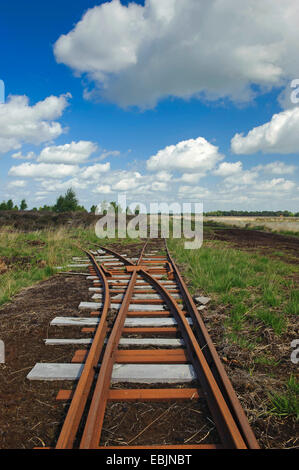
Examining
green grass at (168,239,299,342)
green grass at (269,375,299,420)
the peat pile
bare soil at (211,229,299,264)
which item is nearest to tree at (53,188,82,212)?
the peat pile

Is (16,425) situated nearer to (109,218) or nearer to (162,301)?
(162,301)

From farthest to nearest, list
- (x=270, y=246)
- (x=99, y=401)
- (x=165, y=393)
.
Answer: (x=270, y=246)
(x=165, y=393)
(x=99, y=401)

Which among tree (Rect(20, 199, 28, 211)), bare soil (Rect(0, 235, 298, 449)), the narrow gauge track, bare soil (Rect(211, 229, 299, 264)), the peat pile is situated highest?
tree (Rect(20, 199, 28, 211))

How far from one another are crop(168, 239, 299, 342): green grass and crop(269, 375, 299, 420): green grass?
1.04 meters

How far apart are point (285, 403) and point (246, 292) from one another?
3.55 metres

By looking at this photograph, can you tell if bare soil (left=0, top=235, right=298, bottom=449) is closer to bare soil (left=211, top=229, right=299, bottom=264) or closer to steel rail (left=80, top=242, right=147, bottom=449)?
steel rail (left=80, top=242, right=147, bottom=449)

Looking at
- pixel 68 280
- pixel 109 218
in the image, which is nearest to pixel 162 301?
pixel 68 280

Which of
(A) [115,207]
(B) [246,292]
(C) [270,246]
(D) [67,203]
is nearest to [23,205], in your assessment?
(D) [67,203]

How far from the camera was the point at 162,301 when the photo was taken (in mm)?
5645

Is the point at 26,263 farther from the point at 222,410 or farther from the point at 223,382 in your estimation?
the point at 222,410

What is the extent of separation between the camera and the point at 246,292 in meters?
6.18

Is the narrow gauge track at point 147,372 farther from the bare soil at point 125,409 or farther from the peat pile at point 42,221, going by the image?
the peat pile at point 42,221

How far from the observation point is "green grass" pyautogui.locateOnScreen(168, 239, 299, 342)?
4656mm

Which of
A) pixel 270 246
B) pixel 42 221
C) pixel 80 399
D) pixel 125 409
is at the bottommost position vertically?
pixel 125 409
